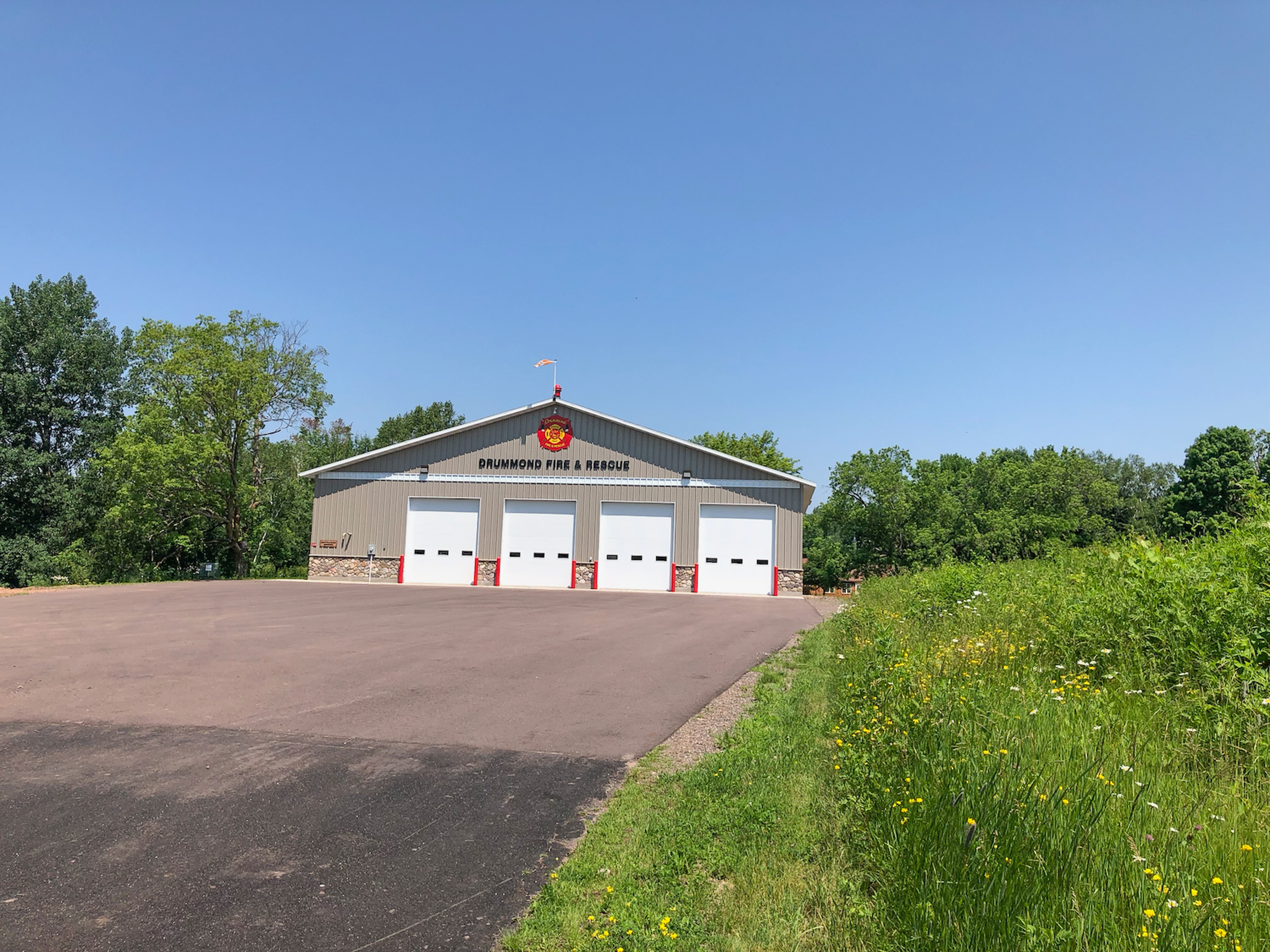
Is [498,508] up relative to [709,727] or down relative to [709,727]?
up

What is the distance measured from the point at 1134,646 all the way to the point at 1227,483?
53101 mm

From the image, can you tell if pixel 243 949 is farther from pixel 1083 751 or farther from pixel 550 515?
pixel 550 515

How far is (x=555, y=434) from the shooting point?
30500 millimetres

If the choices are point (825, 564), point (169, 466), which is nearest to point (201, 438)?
point (169, 466)

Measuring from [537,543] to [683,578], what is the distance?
6.12m

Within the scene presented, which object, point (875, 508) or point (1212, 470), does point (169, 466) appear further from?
point (1212, 470)

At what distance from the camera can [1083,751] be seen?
3.97m

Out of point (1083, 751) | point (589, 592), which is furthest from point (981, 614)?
point (589, 592)

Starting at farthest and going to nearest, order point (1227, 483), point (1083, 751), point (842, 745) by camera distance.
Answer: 1. point (1227, 483)
2. point (842, 745)
3. point (1083, 751)

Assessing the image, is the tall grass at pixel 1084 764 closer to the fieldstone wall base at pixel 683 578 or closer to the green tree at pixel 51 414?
the fieldstone wall base at pixel 683 578

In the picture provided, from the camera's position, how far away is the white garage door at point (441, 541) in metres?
30.1

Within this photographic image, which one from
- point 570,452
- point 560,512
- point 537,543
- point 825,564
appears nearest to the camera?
point 537,543

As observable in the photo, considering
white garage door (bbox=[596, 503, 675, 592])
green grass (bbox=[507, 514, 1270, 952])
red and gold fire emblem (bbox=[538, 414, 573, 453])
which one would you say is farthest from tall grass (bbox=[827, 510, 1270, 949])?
red and gold fire emblem (bbox=[538, 414, 573, 453])

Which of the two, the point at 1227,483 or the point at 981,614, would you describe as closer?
the point at 981,614
